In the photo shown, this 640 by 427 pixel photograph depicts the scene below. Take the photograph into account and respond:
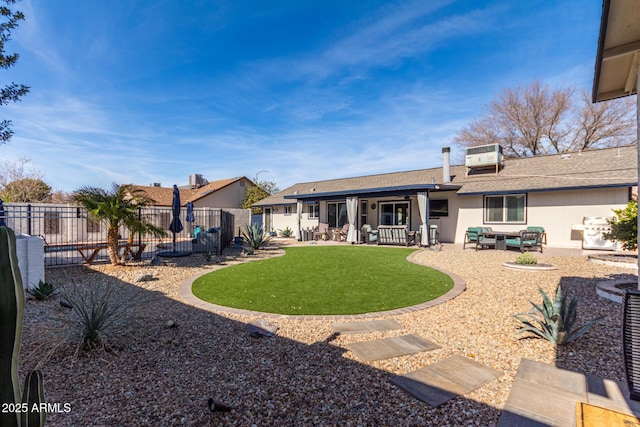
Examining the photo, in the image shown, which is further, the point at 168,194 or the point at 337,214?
the point at 168,194

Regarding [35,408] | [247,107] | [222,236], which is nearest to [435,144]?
[247,107]

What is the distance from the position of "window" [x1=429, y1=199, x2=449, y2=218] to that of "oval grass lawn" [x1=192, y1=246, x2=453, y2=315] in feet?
24.9

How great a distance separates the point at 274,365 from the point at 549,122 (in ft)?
104

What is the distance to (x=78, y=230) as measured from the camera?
19703 millimetres

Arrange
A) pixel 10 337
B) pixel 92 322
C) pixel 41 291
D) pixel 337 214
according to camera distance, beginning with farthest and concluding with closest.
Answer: pixel 337 214 → pixel 41 291 → pixel 92 322 → pixel 10 337

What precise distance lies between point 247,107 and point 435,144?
14888 mm

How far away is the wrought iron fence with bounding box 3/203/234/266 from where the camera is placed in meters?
10.0

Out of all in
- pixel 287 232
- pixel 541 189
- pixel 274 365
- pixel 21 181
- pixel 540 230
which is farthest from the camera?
pixel 21 181

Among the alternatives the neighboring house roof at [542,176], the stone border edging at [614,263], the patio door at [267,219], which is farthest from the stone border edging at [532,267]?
the patio door at [267,219]

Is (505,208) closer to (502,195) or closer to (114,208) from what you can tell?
(502,195)

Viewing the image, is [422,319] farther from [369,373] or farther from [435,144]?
[435,144]

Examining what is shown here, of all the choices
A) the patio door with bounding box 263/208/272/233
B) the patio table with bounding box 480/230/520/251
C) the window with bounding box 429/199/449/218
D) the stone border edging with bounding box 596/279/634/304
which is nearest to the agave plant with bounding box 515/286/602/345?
the stone border edging with bounding box 596/279/634/304

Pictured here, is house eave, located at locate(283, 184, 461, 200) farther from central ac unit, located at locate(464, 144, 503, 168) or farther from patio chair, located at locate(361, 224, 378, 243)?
central ac unit, located at locate(464, 144, 503, 168)

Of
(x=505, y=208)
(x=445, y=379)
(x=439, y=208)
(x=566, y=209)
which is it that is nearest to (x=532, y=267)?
(x=445, y=379)
